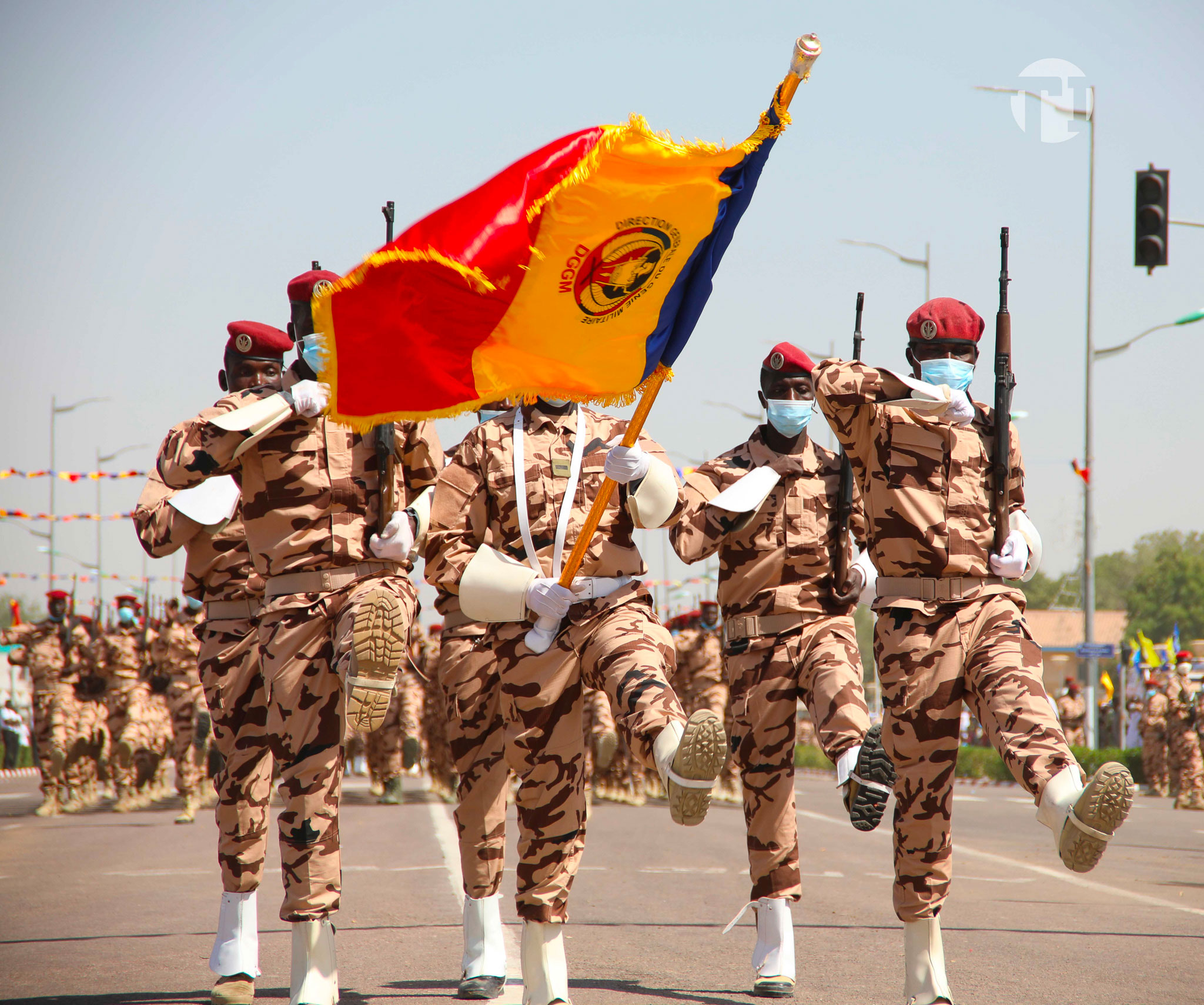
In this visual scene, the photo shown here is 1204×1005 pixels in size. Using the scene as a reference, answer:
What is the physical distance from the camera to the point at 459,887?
1118cm

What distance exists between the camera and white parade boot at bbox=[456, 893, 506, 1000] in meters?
6.80

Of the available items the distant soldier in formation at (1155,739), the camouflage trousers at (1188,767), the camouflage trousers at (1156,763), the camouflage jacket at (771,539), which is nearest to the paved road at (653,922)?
the camouflage jacket at (771,539)

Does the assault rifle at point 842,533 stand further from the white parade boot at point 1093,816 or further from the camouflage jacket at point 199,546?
the camouflage jacket at point 199,546

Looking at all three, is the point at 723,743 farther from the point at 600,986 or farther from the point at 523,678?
the point at 600,986

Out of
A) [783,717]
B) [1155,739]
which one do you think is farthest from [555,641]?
[1155,739]

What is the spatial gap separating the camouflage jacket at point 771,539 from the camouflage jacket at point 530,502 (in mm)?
1064

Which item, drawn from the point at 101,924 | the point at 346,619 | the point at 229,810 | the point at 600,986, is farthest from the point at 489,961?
the point at 101,924

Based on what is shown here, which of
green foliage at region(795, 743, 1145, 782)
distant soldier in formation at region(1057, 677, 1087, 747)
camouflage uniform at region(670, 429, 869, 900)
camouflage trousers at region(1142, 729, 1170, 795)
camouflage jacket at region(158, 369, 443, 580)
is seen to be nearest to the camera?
camouflage jacket at region(158, 369, 443, 580)

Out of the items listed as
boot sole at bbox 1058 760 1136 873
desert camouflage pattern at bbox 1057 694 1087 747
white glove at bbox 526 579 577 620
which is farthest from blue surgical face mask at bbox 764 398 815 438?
desert camouflage pattern at bbox 1057 694 1087 747

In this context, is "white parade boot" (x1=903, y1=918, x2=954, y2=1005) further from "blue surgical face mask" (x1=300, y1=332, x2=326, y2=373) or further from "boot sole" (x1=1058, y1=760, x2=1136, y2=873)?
"blue surgical face mask" (x1=300, y1=332, x2=326, y2=373)

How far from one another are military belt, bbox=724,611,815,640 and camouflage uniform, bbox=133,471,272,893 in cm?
228

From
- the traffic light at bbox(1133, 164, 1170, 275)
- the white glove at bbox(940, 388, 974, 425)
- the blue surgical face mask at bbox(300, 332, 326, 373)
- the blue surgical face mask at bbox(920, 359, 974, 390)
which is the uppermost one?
the traffic light at bbox(1133, 164, 1170, 275)

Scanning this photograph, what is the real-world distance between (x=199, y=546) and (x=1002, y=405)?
415cm

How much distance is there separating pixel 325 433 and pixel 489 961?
244 centimetres
